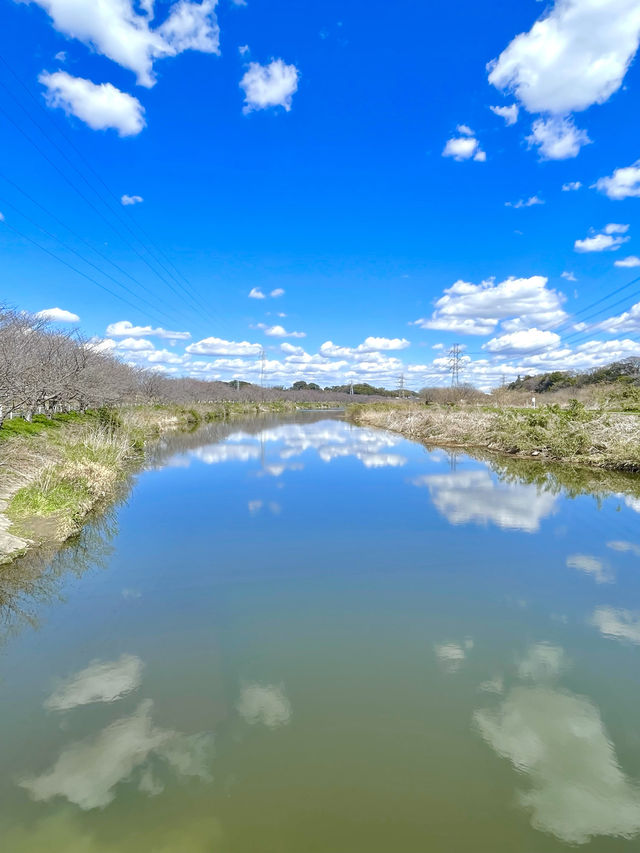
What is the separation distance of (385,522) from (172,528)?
469 cm

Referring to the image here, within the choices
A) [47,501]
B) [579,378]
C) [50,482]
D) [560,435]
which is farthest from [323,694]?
[579,378]

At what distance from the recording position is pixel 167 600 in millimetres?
6480

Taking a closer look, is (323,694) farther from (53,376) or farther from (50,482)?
(53,376)

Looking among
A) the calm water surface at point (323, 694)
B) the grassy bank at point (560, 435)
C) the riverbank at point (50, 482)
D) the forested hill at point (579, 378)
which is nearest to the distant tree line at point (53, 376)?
the riverbank at point (50, 482)

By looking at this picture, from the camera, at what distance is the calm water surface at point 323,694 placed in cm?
308

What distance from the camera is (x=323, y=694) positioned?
439 cm

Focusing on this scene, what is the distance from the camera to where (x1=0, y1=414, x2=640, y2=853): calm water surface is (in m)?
3.08

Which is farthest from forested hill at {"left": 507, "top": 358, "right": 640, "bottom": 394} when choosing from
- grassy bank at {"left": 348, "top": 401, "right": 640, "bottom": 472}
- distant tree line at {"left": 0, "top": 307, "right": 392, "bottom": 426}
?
distant tree line at {"left": 0, "top": 307, "right": 392, "bottom": 426}

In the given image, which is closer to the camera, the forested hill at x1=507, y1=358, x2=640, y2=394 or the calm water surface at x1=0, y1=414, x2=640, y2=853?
the calm water surface at x1=0, y1=414, x2=640, y2=853

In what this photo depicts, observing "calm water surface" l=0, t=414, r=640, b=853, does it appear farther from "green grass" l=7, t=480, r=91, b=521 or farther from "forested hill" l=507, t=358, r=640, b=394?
"forested hill" l=507, t=358, r=640, b=394

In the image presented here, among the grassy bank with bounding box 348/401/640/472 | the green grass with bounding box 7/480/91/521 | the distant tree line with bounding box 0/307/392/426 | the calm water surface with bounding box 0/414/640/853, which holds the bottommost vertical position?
the calm water surface with bounding box 0/414/640/853

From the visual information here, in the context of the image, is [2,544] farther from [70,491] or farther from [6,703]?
[6,703]

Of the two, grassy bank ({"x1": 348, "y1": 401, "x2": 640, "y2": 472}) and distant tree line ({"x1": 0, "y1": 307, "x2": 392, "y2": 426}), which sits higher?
distant tree line ({"x1": 0, "y1": 307, "x2": 392, "y2": 426})

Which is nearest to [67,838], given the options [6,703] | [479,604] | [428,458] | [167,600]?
[6,703]
